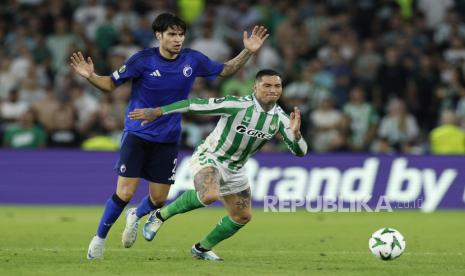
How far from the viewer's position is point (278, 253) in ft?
40.9

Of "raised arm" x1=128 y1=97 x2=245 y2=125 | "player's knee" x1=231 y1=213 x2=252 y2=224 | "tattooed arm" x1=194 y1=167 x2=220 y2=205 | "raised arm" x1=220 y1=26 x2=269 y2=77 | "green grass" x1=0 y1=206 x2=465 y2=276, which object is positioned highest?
"raised arm" x1=220 y1=26 x2=269 y2=77

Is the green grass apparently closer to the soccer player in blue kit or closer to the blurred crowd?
the soccer player in blue kit

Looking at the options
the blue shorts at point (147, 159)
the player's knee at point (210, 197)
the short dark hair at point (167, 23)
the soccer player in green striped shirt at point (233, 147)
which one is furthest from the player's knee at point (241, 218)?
the short dark hair at point (167, 23)

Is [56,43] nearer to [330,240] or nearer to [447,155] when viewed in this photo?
[447,155]

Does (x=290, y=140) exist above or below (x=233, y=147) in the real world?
above

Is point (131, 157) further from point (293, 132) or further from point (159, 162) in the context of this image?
point (293, 132)

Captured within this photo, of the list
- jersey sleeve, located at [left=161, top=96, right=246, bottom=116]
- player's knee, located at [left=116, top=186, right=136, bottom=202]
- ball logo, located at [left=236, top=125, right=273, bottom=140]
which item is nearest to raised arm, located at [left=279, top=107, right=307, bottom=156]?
ball logo, located at [left=236, top=125, right=273, bottom=140]

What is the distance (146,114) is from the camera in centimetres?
1086

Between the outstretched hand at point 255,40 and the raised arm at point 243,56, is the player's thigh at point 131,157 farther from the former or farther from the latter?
the outstretched hand at point 255,40

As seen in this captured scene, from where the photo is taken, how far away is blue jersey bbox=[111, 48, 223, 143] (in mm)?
11477

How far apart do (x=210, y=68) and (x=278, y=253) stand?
2298 mm

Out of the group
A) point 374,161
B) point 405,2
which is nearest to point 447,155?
point 374,161

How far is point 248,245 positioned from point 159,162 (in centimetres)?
227

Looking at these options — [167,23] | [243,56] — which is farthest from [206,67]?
[167,23]
